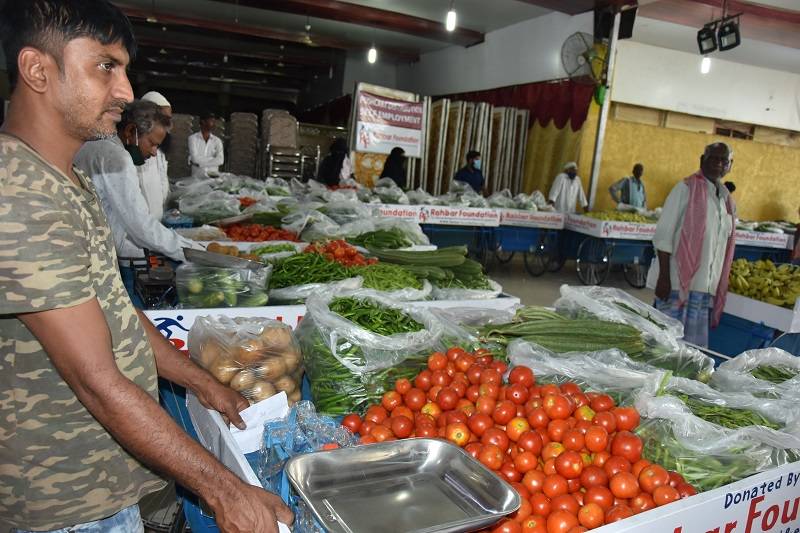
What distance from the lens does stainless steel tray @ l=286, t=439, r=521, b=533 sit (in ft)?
4.16

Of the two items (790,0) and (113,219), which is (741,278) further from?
(790,0)

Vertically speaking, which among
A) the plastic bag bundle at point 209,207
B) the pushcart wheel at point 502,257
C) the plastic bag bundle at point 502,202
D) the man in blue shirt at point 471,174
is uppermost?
the man in blue shirt at point 471,174

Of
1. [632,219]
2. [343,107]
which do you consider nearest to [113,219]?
[632,219]

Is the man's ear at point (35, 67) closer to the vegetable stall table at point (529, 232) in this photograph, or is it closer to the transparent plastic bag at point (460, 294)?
the transparent plastic bag at point (460, 294)

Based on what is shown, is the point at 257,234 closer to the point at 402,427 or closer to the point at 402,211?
the point at 402,427

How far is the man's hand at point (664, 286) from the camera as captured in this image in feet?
14.1

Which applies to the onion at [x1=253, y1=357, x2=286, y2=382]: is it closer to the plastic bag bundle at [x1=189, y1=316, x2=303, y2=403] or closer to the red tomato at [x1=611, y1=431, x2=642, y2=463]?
the plastic bag bundle at [x1=189, y1=316, x2=303, y2=403]

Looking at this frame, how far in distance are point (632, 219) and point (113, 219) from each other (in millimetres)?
7362

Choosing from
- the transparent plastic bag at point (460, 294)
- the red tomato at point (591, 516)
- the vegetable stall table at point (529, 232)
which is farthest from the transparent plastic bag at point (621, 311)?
the vegetable stall table at point (529, 232)

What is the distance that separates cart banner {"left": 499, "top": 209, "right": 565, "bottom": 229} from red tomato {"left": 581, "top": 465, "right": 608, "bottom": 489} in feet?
22.8

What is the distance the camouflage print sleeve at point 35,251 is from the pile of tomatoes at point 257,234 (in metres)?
3.46

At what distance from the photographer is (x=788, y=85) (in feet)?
44.7

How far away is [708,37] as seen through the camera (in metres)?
8.05

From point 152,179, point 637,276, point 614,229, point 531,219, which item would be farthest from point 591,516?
point 637,276
